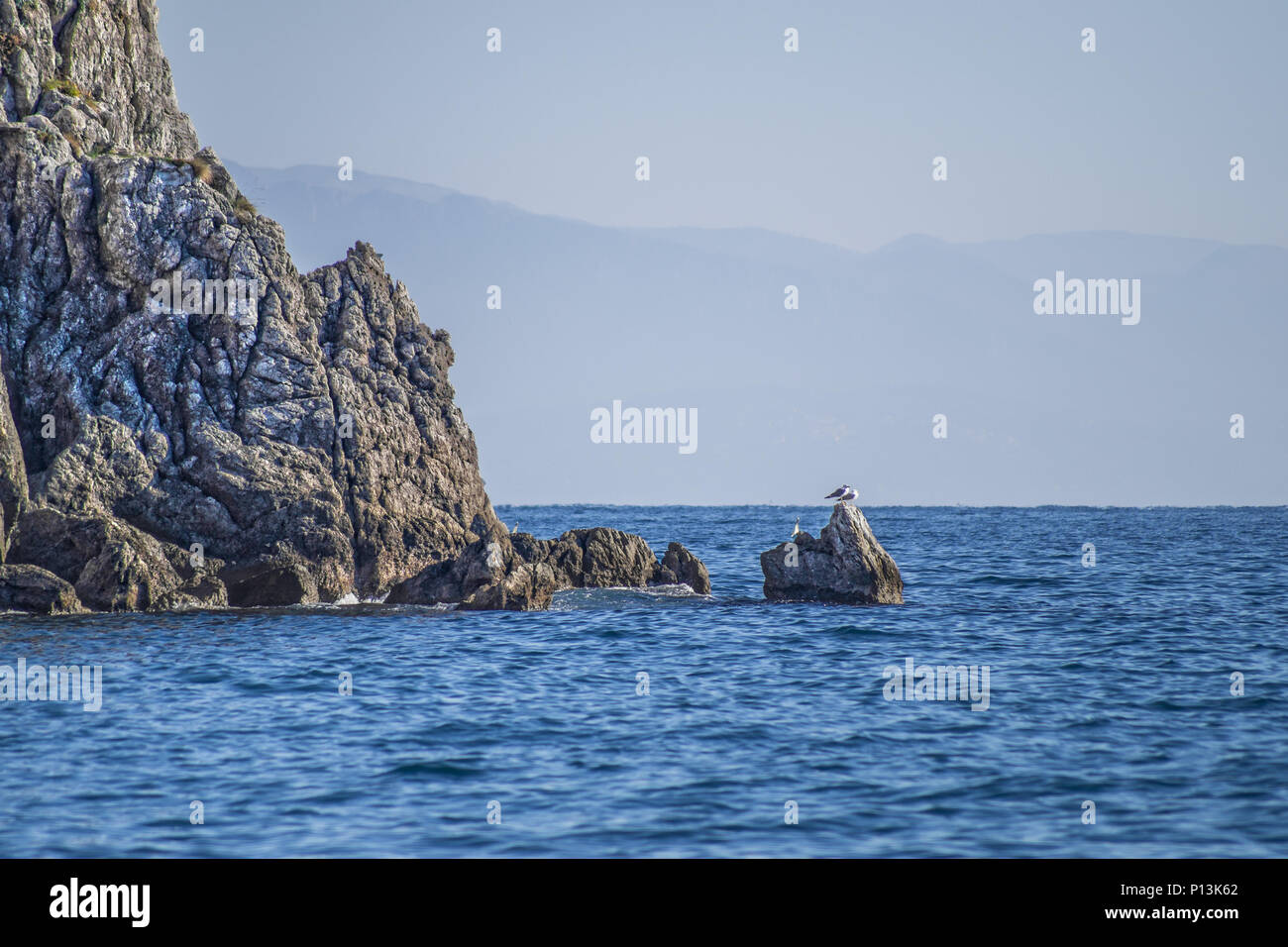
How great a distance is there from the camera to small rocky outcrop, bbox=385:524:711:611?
129 ft

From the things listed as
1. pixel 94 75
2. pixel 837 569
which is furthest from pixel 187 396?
pixel 837 569

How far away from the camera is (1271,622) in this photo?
3603 centimetres

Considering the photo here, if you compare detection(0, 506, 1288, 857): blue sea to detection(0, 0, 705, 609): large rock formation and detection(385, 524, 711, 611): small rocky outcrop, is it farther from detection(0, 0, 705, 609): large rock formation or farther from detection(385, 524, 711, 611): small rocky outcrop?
detection(0, 0, 705, 609): large rock formation

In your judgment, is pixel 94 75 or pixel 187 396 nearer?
pixel 187 396

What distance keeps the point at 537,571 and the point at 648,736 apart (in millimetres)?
19735

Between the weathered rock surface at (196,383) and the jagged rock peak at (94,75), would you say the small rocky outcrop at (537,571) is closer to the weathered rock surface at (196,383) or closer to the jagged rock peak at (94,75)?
the weathered rock surface at (196,383)

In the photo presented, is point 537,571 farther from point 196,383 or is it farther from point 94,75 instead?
point 94,75

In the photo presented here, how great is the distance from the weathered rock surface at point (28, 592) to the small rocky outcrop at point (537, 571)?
34.1 ft

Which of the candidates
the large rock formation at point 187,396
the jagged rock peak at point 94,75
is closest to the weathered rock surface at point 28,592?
the large rock formation at point 187,396

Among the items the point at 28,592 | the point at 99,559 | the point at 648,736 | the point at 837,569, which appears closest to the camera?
the point at 648,736

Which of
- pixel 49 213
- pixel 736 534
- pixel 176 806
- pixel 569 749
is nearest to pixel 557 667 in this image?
pixel 569 749

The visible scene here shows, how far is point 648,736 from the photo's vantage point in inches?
843

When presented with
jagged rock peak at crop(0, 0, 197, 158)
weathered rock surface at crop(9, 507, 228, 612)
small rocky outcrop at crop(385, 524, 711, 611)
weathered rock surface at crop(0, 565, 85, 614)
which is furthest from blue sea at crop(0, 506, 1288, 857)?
jagged rock peak at crop(0, 0, 197, 158)
